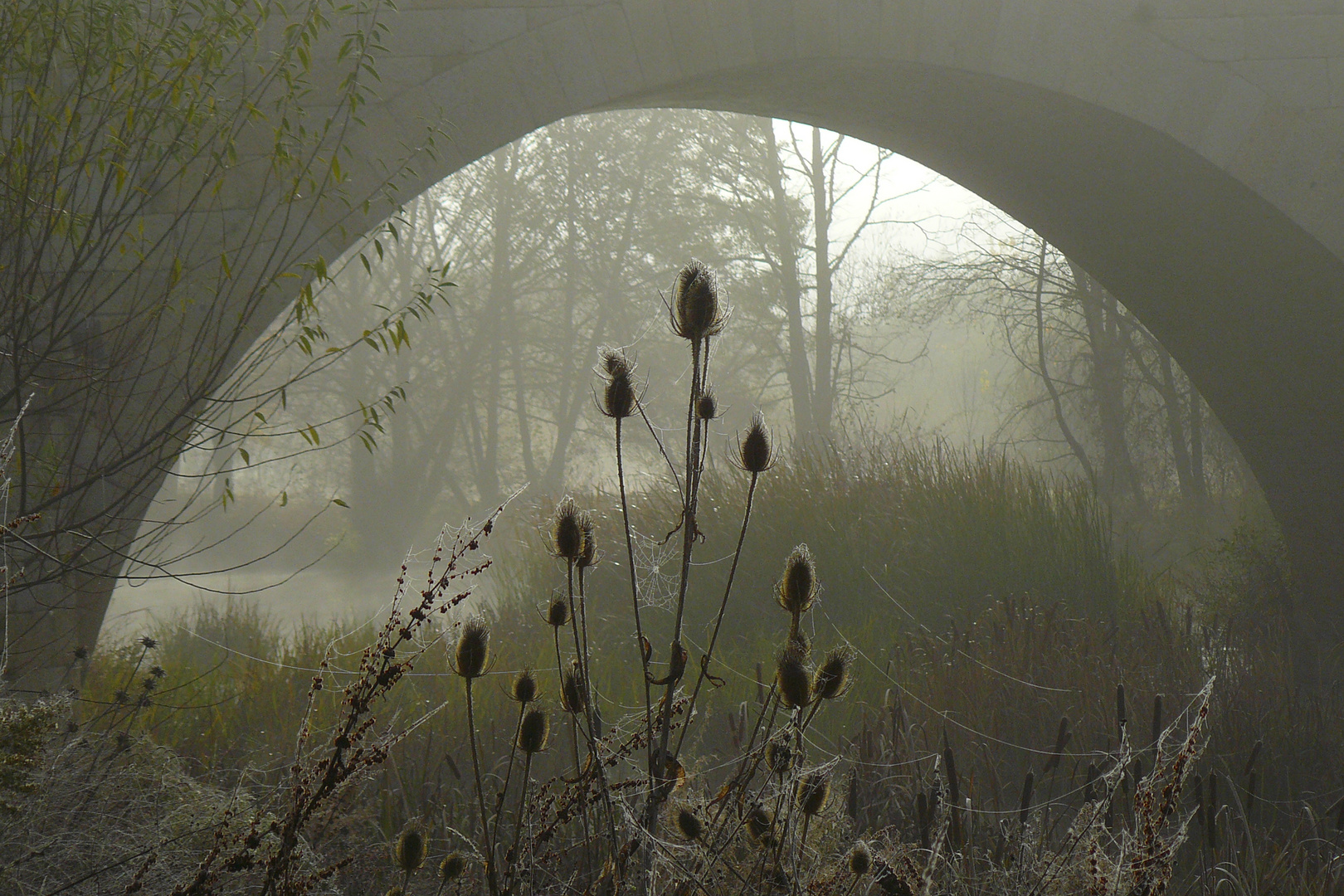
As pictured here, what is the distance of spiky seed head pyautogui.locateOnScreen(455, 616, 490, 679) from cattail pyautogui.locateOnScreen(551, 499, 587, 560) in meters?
0.14

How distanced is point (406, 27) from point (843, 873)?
133 inches

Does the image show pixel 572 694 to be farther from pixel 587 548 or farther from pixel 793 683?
pixel 793 683

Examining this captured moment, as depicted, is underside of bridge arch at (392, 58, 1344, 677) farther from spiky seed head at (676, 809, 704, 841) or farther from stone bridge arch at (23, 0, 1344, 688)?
spiky seed head at (676, 809, 704, 841)

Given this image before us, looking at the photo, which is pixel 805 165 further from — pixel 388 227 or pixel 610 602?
pixel 388 227

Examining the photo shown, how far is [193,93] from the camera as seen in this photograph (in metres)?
3.10

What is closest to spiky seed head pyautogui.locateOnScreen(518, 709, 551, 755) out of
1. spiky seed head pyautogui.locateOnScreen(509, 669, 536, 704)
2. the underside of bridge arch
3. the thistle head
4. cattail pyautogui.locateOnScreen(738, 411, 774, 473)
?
spiky seed head pyautogui.locateOnScreen(509, 669, 536, 704)

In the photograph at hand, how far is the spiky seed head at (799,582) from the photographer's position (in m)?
1.26

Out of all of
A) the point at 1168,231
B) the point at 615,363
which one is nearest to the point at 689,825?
the point at 615,363

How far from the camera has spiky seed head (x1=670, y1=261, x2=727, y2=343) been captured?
121 centimetres

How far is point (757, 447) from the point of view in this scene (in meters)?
1.29

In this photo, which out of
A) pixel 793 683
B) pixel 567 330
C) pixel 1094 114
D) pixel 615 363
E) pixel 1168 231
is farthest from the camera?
pixel 567 330

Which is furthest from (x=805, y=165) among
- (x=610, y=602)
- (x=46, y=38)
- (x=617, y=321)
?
(x=46, y=38)

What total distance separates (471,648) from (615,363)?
43 centimetres

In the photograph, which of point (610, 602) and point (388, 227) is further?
point (610, 602)
